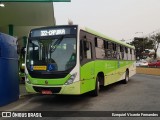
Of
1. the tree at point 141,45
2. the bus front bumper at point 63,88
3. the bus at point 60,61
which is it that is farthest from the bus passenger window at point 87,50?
the tree at point 141,45

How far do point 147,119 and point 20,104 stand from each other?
199 inches

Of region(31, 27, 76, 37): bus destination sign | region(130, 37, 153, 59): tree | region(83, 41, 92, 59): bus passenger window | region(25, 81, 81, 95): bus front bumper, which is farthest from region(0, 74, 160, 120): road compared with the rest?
region(130, 37, 153, 59): tree

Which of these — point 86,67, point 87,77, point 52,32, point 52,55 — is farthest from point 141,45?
point 52,55

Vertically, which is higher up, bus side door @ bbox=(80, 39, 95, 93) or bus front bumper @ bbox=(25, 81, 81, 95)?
bus side door @ bbox=(80, 39, 95, 93)

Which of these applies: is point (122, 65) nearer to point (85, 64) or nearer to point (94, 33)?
point (94, 33)

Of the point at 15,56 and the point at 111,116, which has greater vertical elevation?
the point at 15,56

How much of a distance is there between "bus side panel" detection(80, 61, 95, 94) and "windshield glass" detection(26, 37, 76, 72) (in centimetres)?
67

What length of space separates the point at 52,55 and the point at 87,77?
5.61ft

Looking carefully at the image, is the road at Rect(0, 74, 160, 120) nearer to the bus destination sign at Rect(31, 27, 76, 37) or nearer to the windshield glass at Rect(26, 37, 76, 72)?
the windshield glass at Rect(26, 37, 76, 72)

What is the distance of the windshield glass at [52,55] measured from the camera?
10859 millimetres

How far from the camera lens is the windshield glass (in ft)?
35.6

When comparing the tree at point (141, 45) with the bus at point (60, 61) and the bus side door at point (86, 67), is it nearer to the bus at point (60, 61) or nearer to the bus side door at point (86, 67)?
the bus side door at point (86, 67)

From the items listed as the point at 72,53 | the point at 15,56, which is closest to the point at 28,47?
the point at 15,56

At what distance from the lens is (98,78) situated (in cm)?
1366
